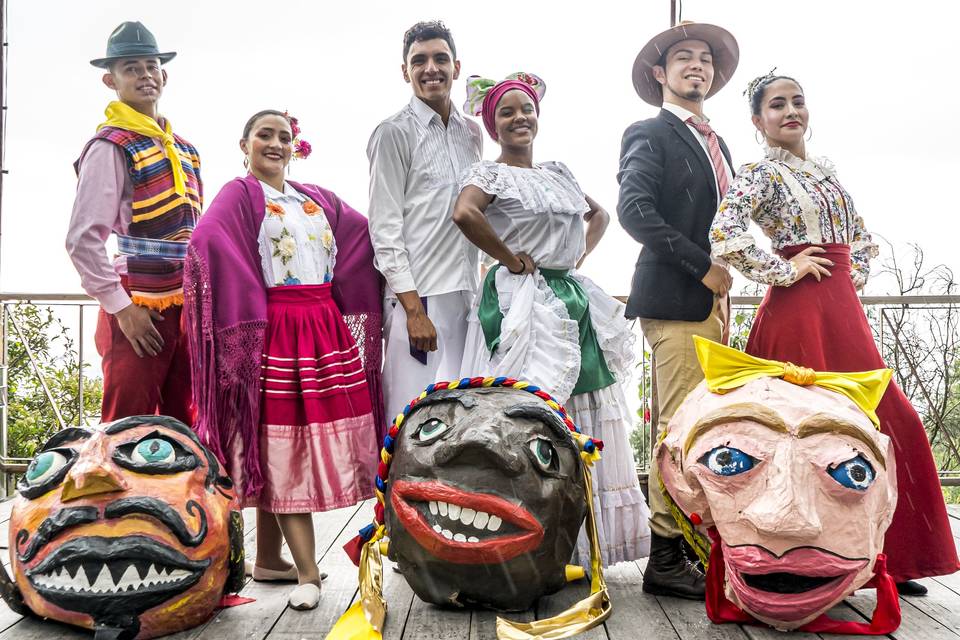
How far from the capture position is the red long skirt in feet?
8.08

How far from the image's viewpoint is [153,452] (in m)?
2.22

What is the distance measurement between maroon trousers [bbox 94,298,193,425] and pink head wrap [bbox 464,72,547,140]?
1.31 meters

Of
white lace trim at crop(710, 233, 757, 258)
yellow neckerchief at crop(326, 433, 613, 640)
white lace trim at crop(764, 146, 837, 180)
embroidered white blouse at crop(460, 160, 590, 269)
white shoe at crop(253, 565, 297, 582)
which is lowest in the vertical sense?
white shoe at crop(253, 565, 297, 582)

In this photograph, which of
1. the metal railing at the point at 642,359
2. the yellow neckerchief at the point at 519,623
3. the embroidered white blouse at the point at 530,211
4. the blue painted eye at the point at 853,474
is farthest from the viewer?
the metal railing at the point at 642,359

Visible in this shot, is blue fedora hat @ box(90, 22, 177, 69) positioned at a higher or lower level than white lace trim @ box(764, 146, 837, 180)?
higher

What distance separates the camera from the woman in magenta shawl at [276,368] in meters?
2.58

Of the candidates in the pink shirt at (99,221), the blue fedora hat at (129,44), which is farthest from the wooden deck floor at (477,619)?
the blue fedora hat at (129,44)

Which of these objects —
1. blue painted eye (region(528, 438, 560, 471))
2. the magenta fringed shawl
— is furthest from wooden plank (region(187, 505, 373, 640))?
blue painted eye (region(528, 438, 560, 471))

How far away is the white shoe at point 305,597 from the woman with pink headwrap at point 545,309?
86 cm

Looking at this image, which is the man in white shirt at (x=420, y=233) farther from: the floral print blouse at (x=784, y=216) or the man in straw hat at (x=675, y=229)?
the floral print blouse at (x=784, y=216)

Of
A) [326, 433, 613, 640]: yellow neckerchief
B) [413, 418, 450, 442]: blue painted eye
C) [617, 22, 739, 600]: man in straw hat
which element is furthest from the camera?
[617, 22, 739, 600]: man in straw hat

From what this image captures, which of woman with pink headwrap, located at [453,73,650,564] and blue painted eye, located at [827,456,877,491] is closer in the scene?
blue painted eye, located at [827,456,877,491]

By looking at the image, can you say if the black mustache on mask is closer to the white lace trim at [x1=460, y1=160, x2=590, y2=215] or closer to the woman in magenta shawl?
the woman in magenta shawl

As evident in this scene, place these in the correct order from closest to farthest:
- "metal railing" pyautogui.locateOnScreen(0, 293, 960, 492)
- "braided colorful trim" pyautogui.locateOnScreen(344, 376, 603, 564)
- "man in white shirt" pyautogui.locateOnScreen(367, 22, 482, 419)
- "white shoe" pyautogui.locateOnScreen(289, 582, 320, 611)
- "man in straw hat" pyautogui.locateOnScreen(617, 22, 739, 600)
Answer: "braided colorful trim" pyautogui.locateOnScreen(344, 376, 603, 564)
"white shoe" pyautogui.locateOnScreen(289, 582, 320, 611)
"man in straw hat" pyautogui.locateOnScreen(617, 22, 739, 600)
"man in white shirt" pyautogui.locateOnScreen(367, 22, 482, 419)
"metal railing" pyautogui.locateOnScreen(0, 293, 960, 492)
